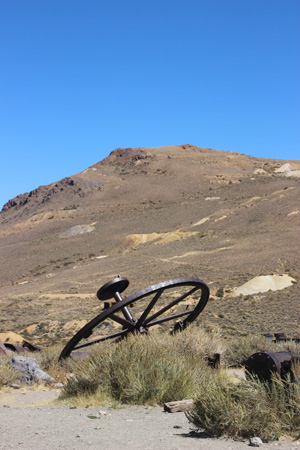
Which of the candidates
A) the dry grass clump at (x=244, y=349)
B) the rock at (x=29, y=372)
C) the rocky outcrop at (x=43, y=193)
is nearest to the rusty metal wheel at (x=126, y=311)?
the rock at (x=29, y=372)

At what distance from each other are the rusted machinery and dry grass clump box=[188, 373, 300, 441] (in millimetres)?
223

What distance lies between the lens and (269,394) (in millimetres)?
6367

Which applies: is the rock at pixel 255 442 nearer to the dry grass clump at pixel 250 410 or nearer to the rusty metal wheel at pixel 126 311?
the dry grass clump at pixel 250 410

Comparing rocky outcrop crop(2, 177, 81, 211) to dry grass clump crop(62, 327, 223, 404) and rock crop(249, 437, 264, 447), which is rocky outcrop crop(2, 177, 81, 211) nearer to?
dry grass clump crop(62, 327, 223, 404)

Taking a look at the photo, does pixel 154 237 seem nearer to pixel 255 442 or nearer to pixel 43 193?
pixel 255 442

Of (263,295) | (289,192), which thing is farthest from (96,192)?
(263,295)

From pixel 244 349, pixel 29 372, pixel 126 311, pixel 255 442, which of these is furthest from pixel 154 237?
pixel 255 442

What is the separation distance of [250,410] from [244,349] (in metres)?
8.32

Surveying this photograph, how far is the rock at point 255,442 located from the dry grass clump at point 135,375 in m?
2.81

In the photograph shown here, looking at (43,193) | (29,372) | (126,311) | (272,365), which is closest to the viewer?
(272,365)

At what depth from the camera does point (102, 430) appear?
6480mm

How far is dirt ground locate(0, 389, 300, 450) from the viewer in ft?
18.5

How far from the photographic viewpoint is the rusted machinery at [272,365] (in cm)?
672

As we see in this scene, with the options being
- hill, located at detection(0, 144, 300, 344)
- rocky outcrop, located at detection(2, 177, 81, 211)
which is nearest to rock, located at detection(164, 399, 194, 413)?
hill, located at detection(0, 144, 300, 344)
